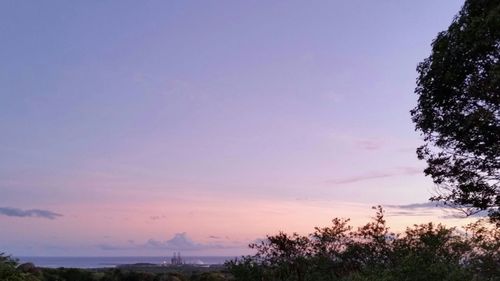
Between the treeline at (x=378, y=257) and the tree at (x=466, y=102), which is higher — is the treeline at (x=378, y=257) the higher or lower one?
the lower one

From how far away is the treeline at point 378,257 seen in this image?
1548cm

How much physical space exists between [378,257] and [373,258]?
0.18 metres

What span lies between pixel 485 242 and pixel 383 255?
3.36 meters

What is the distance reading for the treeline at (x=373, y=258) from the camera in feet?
50.2

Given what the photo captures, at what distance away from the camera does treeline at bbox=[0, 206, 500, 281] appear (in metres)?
15.3

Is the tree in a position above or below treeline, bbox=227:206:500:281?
above

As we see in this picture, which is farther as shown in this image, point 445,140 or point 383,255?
point 383,255

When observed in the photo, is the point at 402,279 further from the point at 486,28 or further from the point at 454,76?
the point at 486,28

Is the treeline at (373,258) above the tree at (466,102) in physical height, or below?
below

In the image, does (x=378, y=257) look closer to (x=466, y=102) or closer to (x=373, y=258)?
(x=373, y=258)

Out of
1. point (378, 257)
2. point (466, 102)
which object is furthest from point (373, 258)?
point (466, 102)

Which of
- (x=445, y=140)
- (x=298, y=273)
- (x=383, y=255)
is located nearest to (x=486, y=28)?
(x=445, y=140)

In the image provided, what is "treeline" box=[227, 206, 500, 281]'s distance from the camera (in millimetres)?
15477

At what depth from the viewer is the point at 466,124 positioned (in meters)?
14.1
